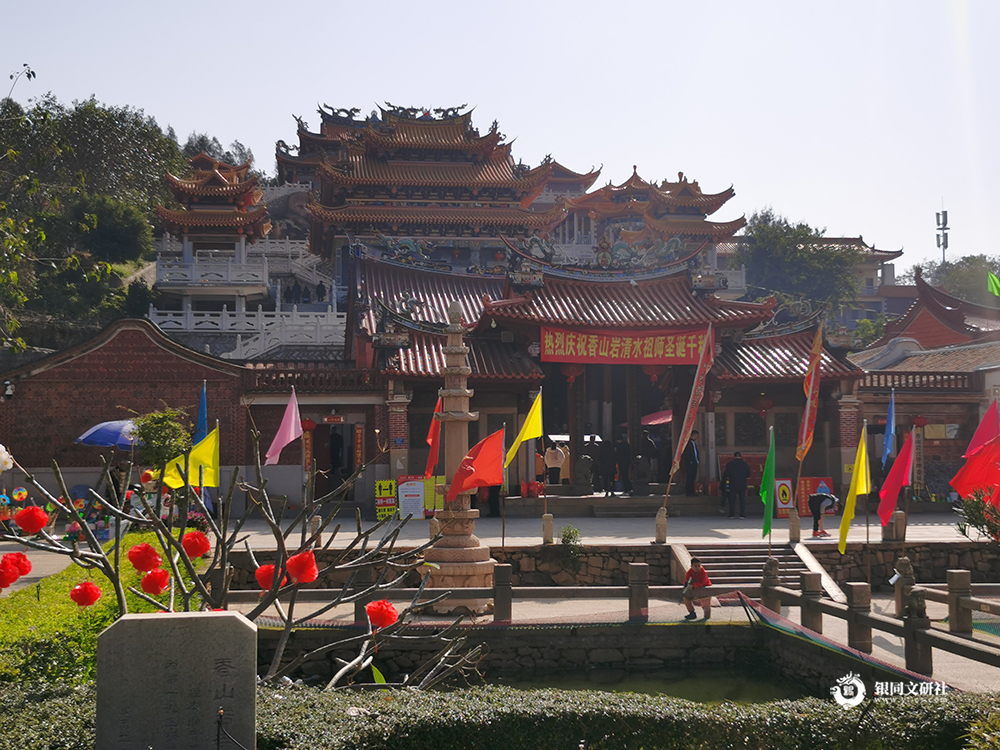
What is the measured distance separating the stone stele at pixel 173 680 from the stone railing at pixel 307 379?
1644 cm

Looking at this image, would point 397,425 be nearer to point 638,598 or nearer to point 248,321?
point 638,598

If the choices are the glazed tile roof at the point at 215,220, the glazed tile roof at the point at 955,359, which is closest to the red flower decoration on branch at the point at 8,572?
the glazed tile roof at the point at 955,359

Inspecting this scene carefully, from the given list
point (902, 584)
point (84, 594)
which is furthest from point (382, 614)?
point (902, 584)

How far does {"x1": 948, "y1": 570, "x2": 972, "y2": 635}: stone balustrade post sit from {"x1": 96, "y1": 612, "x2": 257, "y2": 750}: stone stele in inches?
340

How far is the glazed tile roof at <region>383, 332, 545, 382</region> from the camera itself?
21.2 m

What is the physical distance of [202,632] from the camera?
4.82 m

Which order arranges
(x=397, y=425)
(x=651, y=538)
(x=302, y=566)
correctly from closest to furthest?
1. (x=302, y=566)
2. (x=651, y=538)
3. (x=397, y=425)

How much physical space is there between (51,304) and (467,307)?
18.0 metres

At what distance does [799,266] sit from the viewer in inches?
2044

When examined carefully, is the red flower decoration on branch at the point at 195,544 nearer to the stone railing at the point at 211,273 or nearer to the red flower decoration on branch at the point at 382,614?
the red flower decoration on branch at the point at 382,614

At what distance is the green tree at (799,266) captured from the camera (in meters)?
51.7

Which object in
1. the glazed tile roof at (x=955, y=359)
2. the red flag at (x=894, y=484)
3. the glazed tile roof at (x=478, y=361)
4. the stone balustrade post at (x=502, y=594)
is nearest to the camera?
the stone balustrade post at (x=502, y=594)

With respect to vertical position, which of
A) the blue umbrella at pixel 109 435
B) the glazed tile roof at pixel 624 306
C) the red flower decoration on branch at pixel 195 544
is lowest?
the red flower decoration on branch at pixel 195 544

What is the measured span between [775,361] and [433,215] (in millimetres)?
14393
